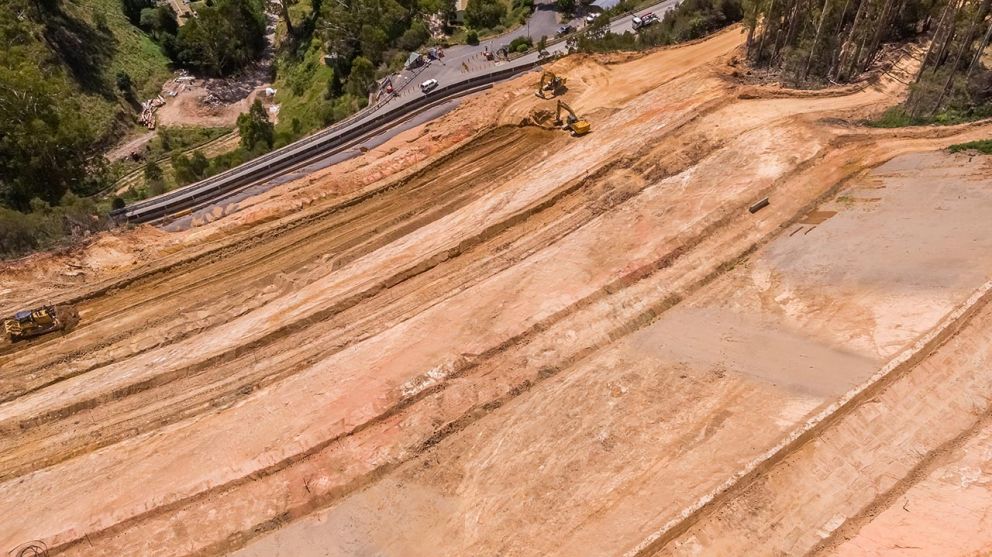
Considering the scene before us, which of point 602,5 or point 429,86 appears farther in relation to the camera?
point 602,5

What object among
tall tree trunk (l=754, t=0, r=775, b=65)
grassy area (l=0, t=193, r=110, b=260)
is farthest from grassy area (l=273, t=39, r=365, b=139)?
tall tree trunk (l=754, t=0, r=775, b=65)

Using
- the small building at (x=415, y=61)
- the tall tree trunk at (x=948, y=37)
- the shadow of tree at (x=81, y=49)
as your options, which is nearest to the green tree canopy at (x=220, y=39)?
the shadow of tree at (x=81, y=49)

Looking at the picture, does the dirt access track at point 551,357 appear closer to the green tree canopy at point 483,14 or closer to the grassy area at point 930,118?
the grassy area at point 930,118

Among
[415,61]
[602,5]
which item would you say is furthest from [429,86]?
[602,5]

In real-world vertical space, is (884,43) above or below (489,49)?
above

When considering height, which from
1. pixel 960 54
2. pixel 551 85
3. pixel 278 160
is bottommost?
pixel 278 160

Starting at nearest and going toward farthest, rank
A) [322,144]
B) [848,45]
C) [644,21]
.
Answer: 1. [848,45]
2. [322,144]
3. [644,21]

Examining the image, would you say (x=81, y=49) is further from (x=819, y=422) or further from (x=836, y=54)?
(x=819, y=422)
